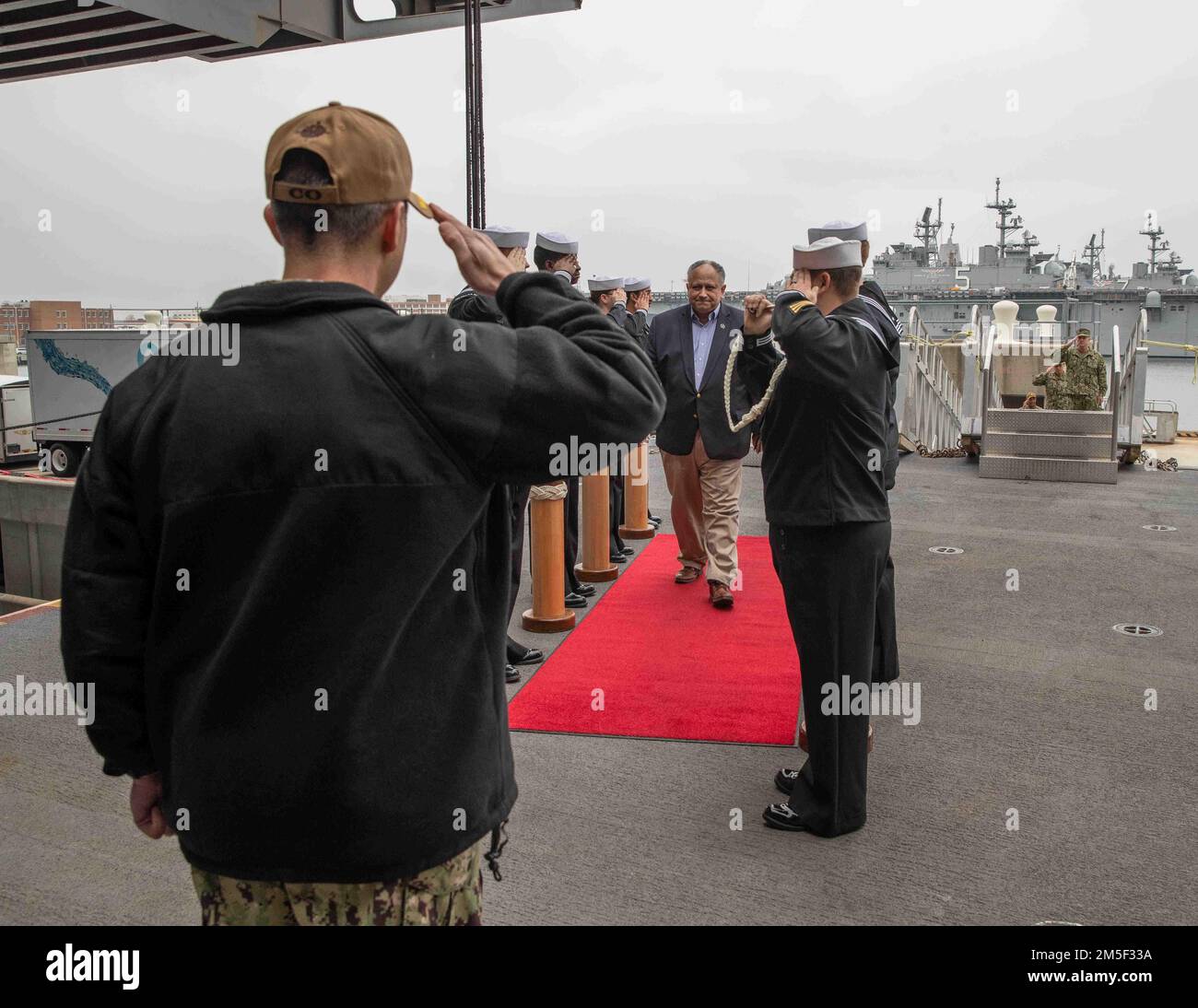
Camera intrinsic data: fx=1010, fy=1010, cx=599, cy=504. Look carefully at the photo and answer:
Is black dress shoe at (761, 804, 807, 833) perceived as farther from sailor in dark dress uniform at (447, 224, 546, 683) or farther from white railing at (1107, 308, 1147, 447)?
white railing at (1107, 308, 1147, 447)

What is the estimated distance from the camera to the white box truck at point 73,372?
19.3 m

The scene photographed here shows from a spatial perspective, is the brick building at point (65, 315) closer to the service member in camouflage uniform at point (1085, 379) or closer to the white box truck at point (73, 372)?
the white box truck at point (73, 372)

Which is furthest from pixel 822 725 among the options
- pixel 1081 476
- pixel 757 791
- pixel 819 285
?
pixel 1081 476

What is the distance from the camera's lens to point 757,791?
12.5ft

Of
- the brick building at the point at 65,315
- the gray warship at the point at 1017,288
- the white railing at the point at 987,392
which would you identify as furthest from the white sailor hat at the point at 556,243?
the gray warship at the point at 1017,288

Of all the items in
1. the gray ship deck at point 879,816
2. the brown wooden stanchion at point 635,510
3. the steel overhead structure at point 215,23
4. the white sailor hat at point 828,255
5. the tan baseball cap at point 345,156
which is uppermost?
the steel overhead structure at point 215,23

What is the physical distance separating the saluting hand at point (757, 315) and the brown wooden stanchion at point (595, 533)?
2699 millimetres

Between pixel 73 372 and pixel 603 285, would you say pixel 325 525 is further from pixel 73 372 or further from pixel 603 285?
pixel 73 372

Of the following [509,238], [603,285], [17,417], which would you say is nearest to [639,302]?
[603,285]

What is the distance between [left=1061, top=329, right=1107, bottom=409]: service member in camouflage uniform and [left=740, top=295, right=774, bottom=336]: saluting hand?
9.67m

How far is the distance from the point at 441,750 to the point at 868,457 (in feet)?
7.55

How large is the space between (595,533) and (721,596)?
1107 mm
